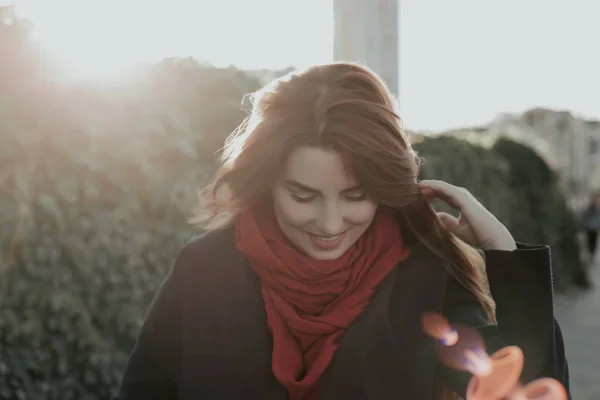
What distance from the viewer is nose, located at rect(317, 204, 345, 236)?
196cm

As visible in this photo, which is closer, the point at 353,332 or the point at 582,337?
the point at 353,332

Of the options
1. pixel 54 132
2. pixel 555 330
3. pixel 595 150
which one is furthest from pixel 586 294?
pixel 595 150

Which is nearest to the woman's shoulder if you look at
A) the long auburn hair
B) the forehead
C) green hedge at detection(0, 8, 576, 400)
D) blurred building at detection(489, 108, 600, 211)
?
the long auburn hair

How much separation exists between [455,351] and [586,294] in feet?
30.2

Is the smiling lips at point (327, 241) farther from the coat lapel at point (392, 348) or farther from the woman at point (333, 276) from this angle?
the coat lapel at point (392, 348)

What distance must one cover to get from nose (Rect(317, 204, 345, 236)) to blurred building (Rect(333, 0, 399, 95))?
236 cm

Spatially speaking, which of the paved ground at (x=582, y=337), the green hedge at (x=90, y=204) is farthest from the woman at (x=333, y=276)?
the paved ground at (x=582, y=337)

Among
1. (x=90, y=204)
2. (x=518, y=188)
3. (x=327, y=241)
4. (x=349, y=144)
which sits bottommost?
(x=518, y=188)

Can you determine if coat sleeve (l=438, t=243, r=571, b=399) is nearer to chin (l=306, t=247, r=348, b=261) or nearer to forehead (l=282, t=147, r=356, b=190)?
chin (l=306, t=247, r=348, b=261)

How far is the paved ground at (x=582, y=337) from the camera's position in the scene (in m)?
5.89

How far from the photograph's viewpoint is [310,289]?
2090 mm

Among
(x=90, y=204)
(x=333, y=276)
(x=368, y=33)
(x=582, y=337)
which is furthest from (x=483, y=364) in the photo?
(x=582, y=337)

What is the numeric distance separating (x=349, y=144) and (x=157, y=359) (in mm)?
794

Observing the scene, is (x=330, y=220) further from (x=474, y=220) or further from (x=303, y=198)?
(x=474, y=220)
